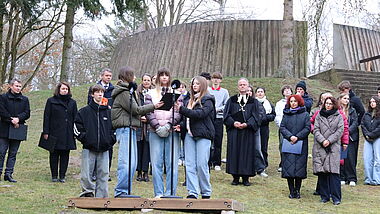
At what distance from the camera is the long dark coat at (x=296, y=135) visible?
→ 754 cm

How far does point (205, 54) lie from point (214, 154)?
10.7 meters

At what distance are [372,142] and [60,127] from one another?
5.37 meters

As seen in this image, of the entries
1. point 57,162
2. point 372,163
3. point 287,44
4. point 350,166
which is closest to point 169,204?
point 57,162

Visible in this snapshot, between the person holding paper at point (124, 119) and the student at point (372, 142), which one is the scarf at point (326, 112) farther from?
the person holding paper at point (124, 119)

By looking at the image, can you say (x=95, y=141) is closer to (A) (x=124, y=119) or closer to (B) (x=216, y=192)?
(A) (x=124, y=119)

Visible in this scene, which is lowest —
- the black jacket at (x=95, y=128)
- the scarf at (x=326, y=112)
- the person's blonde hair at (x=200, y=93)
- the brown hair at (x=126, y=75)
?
the black jacket at (x=95, y=128)

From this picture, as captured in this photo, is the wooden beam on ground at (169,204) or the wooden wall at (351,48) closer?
the wooden beam on ground at (169,204)

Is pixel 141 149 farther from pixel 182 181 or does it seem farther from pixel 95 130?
pixel 95 130

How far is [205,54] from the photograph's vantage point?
19875 mm

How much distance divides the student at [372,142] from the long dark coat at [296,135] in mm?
2005

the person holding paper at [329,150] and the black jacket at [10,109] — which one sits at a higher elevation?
the black jacket at [10,109]

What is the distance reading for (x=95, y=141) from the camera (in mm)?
6477

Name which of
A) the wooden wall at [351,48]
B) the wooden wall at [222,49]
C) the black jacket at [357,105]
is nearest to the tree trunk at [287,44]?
the wooden wall at [222,49]

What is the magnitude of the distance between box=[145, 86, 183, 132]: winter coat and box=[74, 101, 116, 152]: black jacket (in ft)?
1.88
